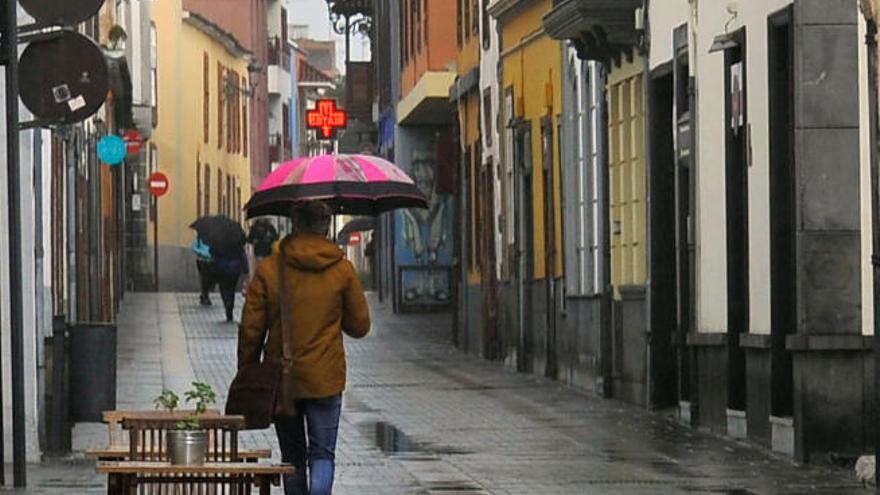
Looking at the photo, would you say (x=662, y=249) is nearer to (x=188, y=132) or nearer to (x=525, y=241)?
(x=525, y=241)

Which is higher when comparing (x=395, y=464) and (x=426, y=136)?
(x=426, y=136)

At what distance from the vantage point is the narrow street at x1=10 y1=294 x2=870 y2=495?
18391 mm

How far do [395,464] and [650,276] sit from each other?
6.92 metres

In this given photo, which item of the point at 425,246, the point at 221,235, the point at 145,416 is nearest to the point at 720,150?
the point at 145,416

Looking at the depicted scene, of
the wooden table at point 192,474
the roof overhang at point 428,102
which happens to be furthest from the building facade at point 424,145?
the wooden table at point 192,474

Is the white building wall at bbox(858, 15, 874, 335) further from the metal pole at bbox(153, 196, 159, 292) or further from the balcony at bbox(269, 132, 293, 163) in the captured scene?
the balcony at bbox(269, 132, 293, 163)

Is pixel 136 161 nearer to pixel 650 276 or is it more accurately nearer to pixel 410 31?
pixel 410 31

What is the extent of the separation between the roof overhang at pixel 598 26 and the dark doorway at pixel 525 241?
6285 millimetres

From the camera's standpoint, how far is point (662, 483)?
60.5 ft

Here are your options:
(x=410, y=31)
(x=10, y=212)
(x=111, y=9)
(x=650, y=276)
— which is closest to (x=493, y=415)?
(x=650, y=276)

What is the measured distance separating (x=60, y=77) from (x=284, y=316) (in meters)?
3.66

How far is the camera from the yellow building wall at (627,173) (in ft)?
90.9

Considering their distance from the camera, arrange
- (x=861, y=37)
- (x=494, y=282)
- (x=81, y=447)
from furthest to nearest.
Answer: (x=494, y=282)
(x=81, y=447)
(x=861, y=37)

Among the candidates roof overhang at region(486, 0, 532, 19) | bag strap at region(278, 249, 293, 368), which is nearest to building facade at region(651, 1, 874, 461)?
bag strap at region(278, 249, 293, 368)
